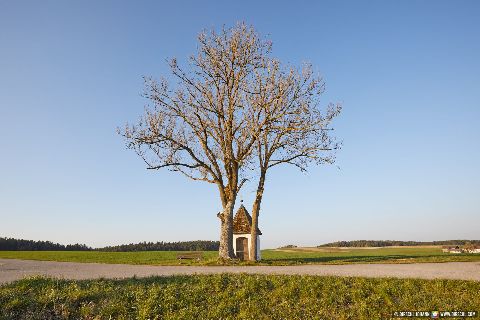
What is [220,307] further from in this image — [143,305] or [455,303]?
[455,303]

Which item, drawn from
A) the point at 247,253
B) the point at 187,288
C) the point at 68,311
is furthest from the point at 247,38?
the point at 68,311

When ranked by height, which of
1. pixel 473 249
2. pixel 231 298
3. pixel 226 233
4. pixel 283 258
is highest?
pixel 226 233

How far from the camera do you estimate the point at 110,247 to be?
318 feet

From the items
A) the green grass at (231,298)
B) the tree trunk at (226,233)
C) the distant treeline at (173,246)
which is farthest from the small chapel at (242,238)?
the distant treeline at (173,246)

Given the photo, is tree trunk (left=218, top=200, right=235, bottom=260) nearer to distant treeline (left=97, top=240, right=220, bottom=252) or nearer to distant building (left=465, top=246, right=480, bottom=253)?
distant building (left=465, top=246, right=480, bottom=253)

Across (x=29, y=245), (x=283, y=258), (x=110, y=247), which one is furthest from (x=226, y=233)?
(x=110, y=247)

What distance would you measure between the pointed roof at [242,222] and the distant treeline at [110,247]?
60042 millimetres

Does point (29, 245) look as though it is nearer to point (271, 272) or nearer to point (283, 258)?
point (283, 258)

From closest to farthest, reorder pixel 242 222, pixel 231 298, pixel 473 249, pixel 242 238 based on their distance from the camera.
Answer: pixel 231 298
pixel 242 238
pixel 242 222
pixel 473 249

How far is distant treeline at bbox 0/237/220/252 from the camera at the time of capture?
272 feet

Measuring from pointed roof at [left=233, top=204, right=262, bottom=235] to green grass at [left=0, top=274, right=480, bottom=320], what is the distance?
2015 cm

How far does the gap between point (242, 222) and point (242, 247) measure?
2246mm

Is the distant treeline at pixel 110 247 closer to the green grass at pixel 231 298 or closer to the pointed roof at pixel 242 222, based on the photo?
the pointed roof at pixel 242 222

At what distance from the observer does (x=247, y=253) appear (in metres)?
35.5
